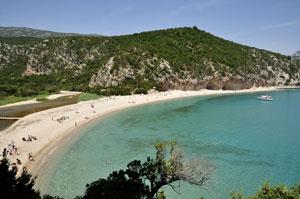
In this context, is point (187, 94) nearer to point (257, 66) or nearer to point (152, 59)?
point (152, 59)

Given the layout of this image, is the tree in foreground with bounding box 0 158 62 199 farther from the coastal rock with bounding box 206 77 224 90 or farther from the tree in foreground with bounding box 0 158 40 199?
the coastal rock with bounding box 206 77 224 90

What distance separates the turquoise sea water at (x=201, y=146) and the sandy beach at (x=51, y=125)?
2.74 m

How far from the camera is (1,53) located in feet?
524

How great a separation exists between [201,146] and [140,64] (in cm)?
7979

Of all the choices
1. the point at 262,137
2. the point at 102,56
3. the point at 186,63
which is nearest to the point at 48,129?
the point at 262,137

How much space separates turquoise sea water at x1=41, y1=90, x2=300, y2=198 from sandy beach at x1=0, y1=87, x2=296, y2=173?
8.98ft

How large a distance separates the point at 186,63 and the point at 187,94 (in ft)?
63.6

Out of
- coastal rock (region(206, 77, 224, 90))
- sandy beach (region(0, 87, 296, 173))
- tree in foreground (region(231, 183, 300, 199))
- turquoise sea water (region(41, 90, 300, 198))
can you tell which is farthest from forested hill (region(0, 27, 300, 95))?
tree in foreground (region(231, 183, 300, 199))

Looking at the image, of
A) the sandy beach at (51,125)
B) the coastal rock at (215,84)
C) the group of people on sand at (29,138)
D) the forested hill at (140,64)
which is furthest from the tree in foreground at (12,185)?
the coastal rock at (215,84)

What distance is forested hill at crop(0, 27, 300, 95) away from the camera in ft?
400

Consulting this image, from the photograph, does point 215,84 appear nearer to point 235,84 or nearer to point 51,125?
point 235,84

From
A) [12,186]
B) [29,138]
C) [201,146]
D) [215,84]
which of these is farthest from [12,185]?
[215,84]

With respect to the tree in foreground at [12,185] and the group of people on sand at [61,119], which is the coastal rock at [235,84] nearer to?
the group of people on sand at [61,119]

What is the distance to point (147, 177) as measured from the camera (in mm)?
20797
